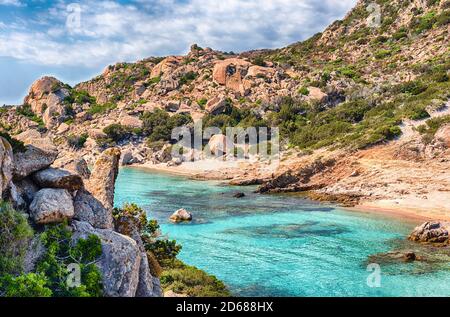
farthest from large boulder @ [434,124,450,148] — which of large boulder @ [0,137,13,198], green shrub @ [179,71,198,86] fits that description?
green shrub @ [179,71,198,86]

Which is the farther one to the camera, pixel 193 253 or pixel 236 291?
pixel 193 253

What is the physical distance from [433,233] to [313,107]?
45.3 meters

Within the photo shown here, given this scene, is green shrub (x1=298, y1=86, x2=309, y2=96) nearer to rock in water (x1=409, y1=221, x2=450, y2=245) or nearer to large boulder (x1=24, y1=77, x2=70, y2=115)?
rock in water (x1=409, y1=221, x2=450, y2=245)

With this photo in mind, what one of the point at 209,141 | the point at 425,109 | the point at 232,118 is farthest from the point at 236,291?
the point at 232,118

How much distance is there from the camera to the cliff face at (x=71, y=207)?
31.7 feet

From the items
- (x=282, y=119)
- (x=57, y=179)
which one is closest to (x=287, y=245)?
(x=57, y=179)

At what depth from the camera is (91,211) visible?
11.6m

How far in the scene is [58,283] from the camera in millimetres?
8945

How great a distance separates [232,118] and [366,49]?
1376 inches

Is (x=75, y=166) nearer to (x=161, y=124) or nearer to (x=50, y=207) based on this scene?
(x=50, y=207)

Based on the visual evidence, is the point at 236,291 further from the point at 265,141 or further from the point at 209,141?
the point at 209,141

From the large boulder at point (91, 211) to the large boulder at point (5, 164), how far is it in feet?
6.31

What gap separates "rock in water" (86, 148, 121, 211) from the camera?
42.2 ft

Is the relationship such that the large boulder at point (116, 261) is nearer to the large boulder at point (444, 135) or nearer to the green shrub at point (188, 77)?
the large boulder at point (444, 135)
